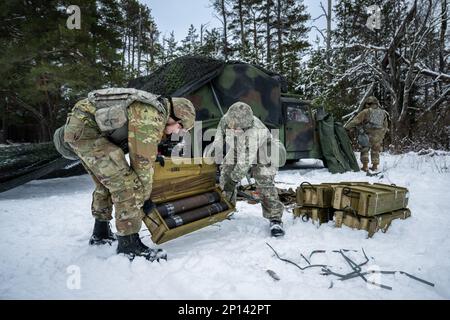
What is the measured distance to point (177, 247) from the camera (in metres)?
2.99

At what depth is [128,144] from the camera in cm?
251

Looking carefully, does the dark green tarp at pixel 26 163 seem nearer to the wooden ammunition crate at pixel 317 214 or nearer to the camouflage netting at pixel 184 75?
the camouflage netting at pixel 184 75

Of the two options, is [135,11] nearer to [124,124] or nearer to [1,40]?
[1,40]

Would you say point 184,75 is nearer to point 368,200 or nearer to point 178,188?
point 178,188

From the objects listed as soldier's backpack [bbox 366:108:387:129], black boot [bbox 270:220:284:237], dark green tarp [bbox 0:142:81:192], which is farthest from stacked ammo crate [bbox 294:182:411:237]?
soldier's backpack [bbox 366:108:387:129]

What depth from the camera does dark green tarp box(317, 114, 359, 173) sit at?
752 cm

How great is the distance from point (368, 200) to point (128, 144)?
2379mm

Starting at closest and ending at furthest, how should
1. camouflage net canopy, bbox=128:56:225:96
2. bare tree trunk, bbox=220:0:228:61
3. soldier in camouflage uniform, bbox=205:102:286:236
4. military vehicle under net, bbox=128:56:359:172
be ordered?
soldier in camouflage uniform, bbox=205:102:286:236
camouflage net canopy, bbox=128:56:225:96
military vehicle under net, bbox=128:56:359:172
bare tree trunk, bbox=220:0:228:61

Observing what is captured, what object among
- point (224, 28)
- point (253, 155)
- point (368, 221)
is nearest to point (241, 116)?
point (253, 155)

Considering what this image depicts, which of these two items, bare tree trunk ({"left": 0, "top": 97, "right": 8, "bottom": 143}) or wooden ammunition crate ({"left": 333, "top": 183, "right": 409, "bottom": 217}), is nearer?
wooden ammunition crate ({"left": 333, "top": 183, "right": 409, "bottom": 217})

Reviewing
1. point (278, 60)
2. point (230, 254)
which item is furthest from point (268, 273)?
point (278, 60)

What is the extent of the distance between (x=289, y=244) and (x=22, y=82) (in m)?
12.6

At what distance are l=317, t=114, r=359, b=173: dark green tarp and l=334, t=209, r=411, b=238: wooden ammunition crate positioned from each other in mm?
4013

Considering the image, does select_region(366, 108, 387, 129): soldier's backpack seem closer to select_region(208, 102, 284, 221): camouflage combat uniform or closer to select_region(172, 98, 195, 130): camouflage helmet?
select_region(208, 102, 284, 221): camouflage combat uniform
